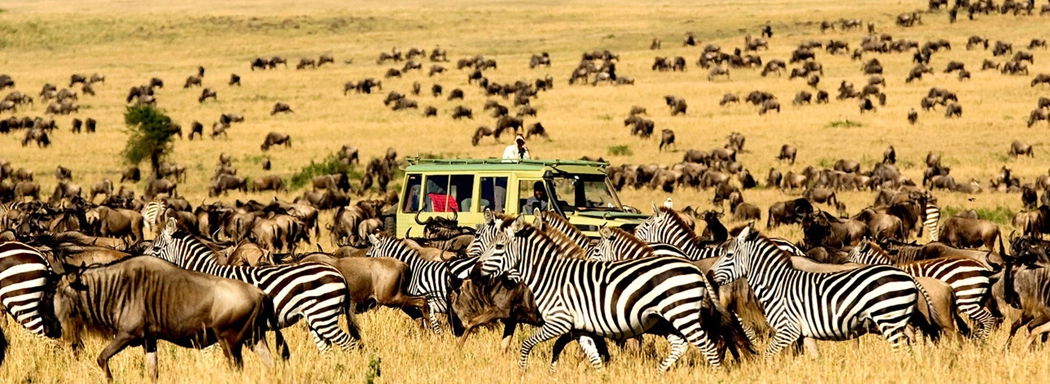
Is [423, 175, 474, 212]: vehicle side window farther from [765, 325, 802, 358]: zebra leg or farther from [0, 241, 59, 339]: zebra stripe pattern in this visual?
[765, 325, 802, 358]: zebra leg

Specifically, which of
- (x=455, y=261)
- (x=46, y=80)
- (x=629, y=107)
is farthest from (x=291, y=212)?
(x=46, y=80)

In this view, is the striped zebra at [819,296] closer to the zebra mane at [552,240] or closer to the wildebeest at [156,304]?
the zebra mane at [552,240]

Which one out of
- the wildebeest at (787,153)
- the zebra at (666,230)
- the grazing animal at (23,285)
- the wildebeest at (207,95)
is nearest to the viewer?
the grazing animal at (23,285)

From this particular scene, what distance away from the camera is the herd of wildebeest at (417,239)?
10195 mm

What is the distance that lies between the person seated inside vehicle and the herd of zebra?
2867 millimetres

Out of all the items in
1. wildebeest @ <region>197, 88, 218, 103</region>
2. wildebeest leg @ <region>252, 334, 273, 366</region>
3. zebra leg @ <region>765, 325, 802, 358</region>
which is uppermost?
wildebeest leg @ <region>252, 334, 273, 366</region>

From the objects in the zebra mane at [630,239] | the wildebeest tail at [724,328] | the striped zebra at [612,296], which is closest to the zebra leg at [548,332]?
the striped zebra at [612,296]

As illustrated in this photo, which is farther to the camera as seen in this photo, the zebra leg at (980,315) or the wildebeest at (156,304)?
the zebra leg at (980,315)

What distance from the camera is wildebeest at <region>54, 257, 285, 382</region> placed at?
10.0 meters

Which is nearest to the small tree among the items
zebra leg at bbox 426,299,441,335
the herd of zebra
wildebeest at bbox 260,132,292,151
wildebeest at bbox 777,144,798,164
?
wildebeest at bbox 260,132,292,151

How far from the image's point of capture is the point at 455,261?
13.4 meters

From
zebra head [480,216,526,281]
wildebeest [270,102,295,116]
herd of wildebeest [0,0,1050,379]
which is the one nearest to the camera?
herd of wildebeest [0,0,1050,379]

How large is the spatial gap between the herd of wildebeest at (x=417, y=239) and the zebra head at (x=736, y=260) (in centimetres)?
9

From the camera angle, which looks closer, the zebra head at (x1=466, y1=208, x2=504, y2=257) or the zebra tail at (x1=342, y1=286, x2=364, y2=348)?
the zebra tail at (x1=342, y1=286, x2=364, y2=348)
